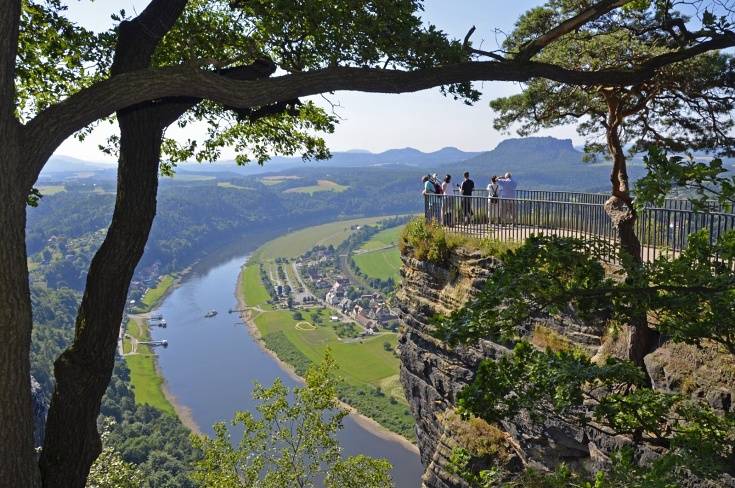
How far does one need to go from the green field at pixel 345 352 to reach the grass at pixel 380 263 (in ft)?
66.0

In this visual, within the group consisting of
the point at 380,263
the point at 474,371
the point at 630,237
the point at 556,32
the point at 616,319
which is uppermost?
the point at 556,32

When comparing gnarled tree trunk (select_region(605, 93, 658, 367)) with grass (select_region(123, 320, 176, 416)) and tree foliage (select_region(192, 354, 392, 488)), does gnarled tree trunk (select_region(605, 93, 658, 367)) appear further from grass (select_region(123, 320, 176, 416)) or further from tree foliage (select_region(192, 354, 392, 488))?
grass (select_region(123, 320, 176, 416))

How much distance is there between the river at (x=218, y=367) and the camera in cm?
3994

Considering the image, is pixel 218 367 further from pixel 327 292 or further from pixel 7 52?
pixel 7 52

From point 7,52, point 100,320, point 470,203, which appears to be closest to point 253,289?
point 470,203

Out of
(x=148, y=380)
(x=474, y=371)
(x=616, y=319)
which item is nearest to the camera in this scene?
(x=616, y=319)

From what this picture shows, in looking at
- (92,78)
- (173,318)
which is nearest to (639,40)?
(92,78)

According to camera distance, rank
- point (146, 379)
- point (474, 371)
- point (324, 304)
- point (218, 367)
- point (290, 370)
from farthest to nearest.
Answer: point (324, 304) → point (218, 367) → point (146, 379) → point (290, 370) → point (474, 371)

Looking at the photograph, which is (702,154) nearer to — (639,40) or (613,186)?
(613,186)

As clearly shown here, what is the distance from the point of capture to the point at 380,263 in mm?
108562

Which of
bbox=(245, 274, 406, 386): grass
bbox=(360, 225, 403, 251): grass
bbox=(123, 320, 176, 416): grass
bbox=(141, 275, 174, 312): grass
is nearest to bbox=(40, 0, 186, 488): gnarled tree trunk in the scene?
bbox=(245, 274, 406, 386): grass

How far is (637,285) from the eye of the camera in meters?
4.20

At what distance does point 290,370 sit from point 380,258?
58188 millimetres

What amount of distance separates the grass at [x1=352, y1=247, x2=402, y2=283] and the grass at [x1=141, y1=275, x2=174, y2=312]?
34571mm
